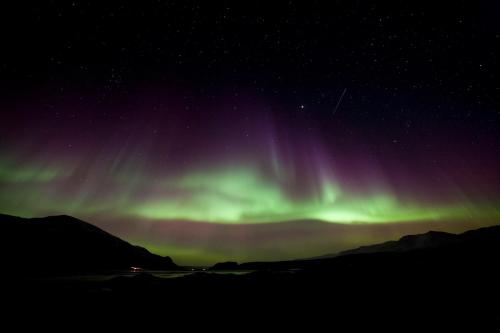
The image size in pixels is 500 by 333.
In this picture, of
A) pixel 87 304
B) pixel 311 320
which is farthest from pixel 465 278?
pixel 87 304

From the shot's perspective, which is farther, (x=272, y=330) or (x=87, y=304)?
(x=87, y=304)

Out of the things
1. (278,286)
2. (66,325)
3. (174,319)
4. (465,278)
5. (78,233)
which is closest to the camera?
(66,325)

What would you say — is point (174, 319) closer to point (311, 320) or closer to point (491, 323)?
point (311, 320)

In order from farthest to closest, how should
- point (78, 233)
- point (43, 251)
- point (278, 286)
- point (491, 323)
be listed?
point (78, 233)
point (43, 251)
point (278, 286)
point (491, 323)

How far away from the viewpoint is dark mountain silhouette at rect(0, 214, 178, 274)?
104m

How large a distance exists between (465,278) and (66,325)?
114 feet

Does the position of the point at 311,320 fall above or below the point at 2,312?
below

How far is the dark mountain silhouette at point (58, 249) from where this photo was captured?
341ft

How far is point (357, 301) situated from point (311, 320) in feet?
20.7

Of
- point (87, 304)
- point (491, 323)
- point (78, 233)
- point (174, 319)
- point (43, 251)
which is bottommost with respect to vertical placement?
point (491, 323)

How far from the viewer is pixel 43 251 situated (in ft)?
392

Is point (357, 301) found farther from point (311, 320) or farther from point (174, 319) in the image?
point (174, 319)

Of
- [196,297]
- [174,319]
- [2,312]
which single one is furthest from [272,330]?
[2,312]

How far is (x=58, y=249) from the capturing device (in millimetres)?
128750
